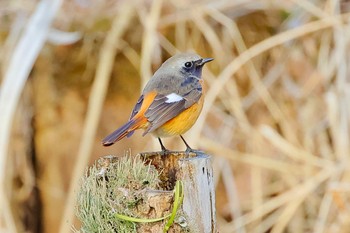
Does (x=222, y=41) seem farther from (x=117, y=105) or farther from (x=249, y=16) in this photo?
(x=117, y=105)

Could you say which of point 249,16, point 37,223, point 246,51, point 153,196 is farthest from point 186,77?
point 37,223

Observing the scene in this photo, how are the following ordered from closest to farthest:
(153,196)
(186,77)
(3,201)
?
(153,196)
(186,77)
(3,201)

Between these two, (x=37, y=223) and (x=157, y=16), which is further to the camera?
(x=37, y=223)

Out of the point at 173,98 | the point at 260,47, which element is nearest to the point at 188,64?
the point at 173,98

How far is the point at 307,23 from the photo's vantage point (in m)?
4.21

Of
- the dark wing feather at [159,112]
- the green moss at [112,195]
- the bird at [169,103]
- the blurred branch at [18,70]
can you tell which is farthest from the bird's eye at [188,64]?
the blurred branch at [18,70]

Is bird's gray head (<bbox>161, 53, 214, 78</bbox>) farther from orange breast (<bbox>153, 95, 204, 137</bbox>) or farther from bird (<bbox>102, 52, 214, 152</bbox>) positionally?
orange breast (<bbox>153, 95, 204, 137</bbox>)

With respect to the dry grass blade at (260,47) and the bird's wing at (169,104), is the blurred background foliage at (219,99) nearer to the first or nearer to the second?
the dry grass blade at (260,47)

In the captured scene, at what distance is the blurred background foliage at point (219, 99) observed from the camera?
406cm

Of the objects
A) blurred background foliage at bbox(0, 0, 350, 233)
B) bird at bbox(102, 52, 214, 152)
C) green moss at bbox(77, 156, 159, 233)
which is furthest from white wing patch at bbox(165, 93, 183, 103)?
blurred background foliage at bbox(0, 0, 350, 233)

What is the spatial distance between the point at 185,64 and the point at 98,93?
1.49m

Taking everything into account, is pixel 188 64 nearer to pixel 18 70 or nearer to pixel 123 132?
pixel 123 132

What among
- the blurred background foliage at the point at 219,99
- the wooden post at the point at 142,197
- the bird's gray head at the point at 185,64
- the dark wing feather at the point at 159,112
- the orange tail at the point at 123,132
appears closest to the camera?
the wooden post at the point at 142,197

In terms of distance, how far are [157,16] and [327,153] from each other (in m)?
1.14
